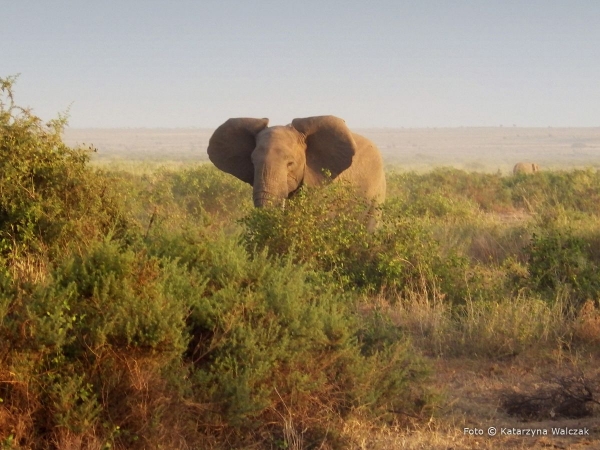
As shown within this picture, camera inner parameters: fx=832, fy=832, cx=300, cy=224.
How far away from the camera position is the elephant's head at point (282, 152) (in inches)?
453

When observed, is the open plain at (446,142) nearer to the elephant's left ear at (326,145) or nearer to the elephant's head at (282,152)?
the elephant's head at (282,152)

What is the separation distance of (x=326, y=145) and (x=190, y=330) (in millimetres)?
7611

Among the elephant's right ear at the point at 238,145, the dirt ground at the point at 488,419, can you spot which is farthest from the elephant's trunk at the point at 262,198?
the dirt ground at the point at 488,419

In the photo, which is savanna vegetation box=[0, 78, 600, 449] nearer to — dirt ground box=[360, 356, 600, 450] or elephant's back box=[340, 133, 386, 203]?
dirt ground box=[360, 356, 600, 450]

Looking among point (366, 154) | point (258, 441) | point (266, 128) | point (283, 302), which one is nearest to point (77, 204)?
point (283, 302)

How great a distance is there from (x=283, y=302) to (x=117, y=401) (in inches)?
47.0

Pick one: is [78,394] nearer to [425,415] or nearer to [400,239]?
[425,415]

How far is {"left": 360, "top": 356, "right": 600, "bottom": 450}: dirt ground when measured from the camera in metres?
5.05

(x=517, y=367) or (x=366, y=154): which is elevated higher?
(x=366, y=154)

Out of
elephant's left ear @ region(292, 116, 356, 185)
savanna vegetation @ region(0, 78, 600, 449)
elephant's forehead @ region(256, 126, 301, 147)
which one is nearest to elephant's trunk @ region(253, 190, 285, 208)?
elephant's forehead @ region(256, 126, 301, 147)

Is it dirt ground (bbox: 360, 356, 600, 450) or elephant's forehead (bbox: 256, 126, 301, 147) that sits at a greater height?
elephant's forehead (bbox: 256, 126, 301, 147)

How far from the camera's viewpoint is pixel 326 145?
12.4 m

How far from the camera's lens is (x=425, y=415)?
545 cm

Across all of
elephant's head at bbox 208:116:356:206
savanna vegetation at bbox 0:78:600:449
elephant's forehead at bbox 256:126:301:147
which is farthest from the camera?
elephant's forehead at bbox 256:126:301:147
